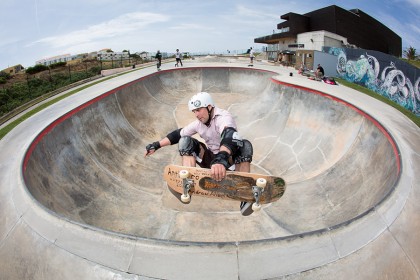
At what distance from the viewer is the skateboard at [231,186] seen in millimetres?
4387

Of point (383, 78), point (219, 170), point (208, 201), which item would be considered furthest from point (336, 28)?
point (219, 170)

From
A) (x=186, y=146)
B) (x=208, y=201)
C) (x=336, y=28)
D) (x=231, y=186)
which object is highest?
(x=336, y=28)

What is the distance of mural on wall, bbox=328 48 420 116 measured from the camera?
573 inches

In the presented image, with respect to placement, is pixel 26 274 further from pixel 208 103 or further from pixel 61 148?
pixel 61 148

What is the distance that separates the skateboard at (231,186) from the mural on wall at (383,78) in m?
14.0

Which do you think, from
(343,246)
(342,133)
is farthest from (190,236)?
(342,133)

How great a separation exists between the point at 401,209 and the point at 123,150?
867 centimetres

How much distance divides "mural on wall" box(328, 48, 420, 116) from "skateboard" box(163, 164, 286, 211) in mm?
13960

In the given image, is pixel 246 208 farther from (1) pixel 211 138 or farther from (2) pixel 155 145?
(2) pixel 155 145

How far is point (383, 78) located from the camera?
55.4ft

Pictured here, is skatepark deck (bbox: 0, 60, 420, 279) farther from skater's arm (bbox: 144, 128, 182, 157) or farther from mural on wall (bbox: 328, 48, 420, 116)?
mural on wall (bbox: 328, 48, 420, 116)

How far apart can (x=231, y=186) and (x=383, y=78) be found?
16.8 meters

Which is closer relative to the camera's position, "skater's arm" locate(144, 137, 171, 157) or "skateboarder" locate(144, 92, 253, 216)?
"skateboarder" locate(144, 92, 253, 216)

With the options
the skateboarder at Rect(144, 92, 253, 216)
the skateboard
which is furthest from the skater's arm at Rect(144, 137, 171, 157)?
the skateboard
